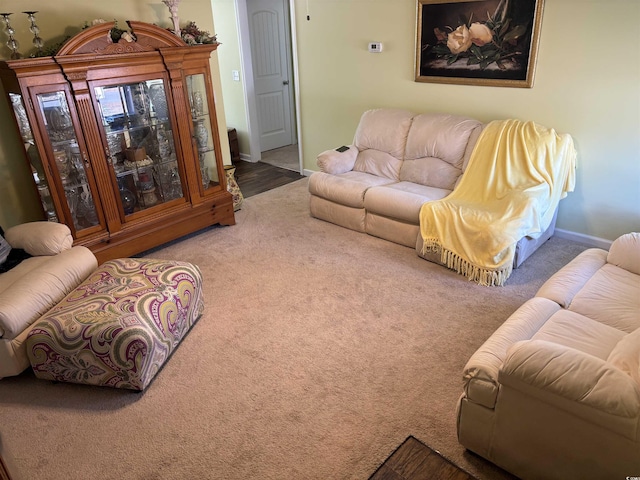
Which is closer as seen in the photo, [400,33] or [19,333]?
[19,333]

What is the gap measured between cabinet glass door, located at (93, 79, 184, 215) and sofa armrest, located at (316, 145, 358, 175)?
1.32 meters

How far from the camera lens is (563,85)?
3.46m

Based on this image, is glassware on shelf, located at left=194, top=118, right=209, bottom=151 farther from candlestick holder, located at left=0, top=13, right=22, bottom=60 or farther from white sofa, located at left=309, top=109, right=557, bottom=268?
candlestick holder, located at left=0, top=13, right=22, bottom=60

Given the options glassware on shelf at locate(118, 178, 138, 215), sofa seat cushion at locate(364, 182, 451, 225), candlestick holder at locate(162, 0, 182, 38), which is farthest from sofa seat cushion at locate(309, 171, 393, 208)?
candlestick holder at locate(162, 0, 182, 38)

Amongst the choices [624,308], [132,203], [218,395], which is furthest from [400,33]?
[218,395]

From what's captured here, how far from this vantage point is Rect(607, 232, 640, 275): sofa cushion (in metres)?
2.41

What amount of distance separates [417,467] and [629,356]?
89 cm

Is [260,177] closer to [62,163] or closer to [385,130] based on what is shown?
[385,130]

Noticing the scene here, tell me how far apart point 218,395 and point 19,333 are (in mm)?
1119

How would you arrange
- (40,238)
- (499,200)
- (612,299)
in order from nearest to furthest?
(612,299) → (40,238) → (499,200)

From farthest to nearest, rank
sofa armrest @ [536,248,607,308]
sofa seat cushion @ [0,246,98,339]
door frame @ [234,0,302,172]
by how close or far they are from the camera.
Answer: door frame @ [234,0,302,172] → sofa seat cushion @ [0,246,98,339] → sofa armrest @ [536,248,607,308]

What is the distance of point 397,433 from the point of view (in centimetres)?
209

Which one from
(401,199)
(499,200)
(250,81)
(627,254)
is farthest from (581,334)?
(250,81)

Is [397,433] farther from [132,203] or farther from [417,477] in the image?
[132,203]
